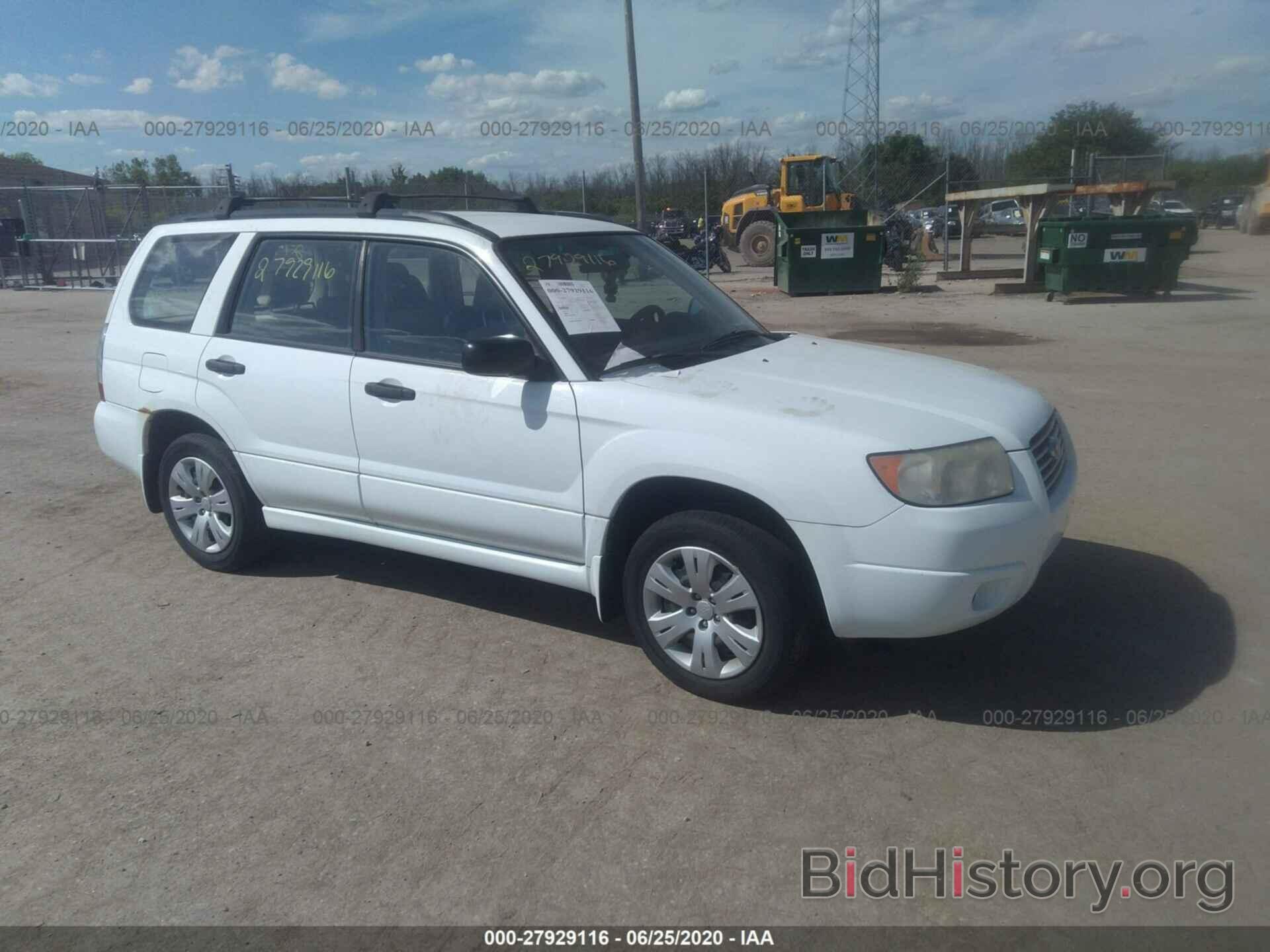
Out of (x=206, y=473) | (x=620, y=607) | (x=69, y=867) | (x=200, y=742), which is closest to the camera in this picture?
(x=69, y=867)

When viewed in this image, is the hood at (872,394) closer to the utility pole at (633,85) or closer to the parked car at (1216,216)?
the utility pole at (633,85)

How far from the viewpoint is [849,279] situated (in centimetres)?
2039

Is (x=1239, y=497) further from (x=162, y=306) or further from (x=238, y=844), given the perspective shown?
(x=162, y=306)

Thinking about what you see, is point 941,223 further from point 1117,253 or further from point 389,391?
point 389,391

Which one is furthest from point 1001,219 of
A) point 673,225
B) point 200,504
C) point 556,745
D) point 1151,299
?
point 556,745

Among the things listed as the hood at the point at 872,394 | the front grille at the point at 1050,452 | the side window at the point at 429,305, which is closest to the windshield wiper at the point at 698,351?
the hood at the point at 872,394

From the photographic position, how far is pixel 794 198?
26.6 metres

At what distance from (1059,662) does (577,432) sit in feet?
7.30

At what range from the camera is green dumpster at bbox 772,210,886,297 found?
65.3ft

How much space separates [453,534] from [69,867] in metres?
1.94

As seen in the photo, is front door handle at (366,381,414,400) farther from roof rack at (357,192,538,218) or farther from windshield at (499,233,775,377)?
roof rack at (357,192,538,218)

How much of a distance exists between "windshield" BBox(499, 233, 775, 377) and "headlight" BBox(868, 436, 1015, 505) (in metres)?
1.15
